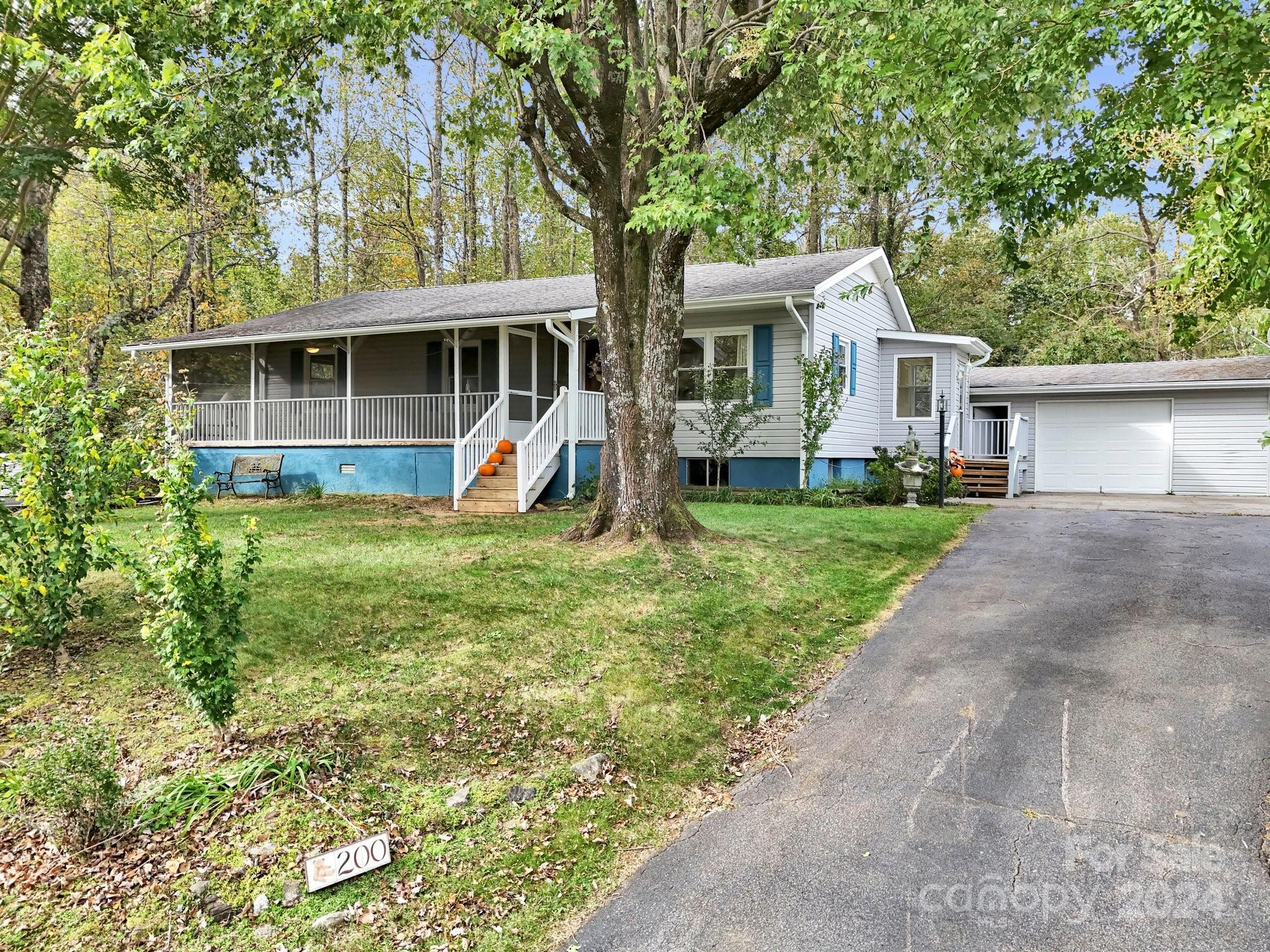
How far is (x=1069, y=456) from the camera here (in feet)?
57.8

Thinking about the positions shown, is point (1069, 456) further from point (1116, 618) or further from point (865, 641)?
point (865, 641)

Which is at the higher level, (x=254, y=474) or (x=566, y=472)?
(x=566, y=472)

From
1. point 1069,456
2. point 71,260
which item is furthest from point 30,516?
point 71,260

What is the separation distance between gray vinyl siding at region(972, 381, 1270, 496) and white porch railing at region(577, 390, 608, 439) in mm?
11970

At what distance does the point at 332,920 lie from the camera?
2766 millimetres

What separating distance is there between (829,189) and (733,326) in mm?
13388

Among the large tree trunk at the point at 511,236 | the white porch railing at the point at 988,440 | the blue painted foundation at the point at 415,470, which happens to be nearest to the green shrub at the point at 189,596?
the blue painted foundation at the point at 415,470

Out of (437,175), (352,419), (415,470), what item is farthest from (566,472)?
(437,175)

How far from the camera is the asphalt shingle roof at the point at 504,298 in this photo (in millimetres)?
13562

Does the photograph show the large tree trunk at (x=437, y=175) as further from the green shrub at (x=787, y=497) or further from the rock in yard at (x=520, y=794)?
the rock in yard at (x=520, y=794)

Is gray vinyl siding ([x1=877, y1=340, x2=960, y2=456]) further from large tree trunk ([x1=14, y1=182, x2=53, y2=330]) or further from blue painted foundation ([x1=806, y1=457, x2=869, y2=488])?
large tree trunk ([x1=14, y1=182, x2=53, y2=330])

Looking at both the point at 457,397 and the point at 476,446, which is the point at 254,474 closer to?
the point at 457,397

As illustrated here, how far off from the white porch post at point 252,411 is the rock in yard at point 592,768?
44.6 feet

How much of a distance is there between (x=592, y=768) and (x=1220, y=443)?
17.9 metres
